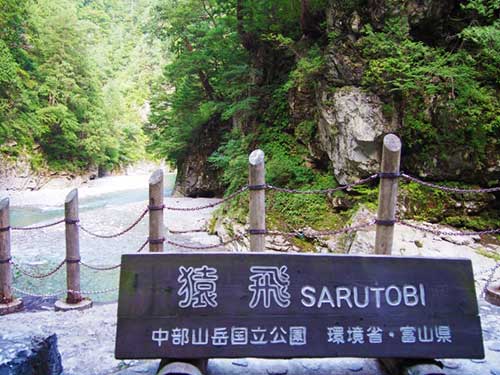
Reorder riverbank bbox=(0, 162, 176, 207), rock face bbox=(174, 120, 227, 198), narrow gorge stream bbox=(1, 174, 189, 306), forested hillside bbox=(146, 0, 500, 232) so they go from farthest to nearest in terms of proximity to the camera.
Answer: riverbank bbox=(0, 162, 176, 207) < rock face bbox=(174, 120, 227, 198) < narrow gorge stream bbox=(1, 174, 189, 306) < forested hillside bbox=(146, 0, 500, 232)

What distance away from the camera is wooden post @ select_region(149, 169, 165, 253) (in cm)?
393

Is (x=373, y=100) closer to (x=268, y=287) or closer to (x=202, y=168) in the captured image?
(x=268, y=287)

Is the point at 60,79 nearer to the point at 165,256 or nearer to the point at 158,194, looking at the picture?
the point at 158,194

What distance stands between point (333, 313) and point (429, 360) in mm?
688

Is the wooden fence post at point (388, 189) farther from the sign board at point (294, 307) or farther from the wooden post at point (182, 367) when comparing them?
the wooden post at point (182, 367)

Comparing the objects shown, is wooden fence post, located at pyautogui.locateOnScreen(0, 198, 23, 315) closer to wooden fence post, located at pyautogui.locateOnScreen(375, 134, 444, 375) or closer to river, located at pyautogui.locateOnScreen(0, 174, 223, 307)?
river, located at pyautogui.locateOnScreen(0, 174, 223, 307)

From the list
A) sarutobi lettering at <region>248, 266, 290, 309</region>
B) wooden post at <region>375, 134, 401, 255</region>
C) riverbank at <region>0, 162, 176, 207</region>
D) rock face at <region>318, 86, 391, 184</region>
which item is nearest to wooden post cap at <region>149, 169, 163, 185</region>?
sarutobi lettering at <region>248, 266, 290, 309</region>

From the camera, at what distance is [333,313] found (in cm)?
236

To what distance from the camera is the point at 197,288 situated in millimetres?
2361

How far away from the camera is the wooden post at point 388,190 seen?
3.56 m

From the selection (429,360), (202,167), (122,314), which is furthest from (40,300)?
(202,167)

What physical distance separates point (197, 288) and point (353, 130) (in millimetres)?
5407

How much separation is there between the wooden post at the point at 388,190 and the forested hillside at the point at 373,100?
3.16 metres

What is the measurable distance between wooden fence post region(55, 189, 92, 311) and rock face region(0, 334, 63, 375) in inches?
83.6
